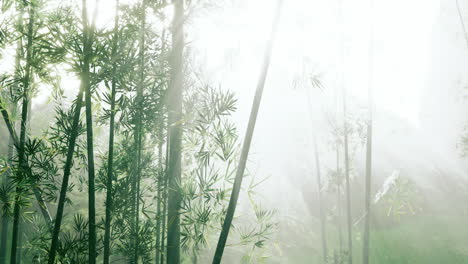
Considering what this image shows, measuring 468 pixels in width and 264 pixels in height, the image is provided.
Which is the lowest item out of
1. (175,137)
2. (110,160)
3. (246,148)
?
(110,160)

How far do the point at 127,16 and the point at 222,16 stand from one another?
1.33 m

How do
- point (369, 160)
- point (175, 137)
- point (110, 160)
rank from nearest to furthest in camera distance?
point (110, 160)
point (175, 137)
point (369, 160)

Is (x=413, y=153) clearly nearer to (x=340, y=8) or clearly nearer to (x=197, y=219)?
(x=340, y=8)

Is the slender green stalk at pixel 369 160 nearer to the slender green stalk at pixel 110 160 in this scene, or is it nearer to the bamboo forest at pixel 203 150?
the bamboo forest at pixel 203 150

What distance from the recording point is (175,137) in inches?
115

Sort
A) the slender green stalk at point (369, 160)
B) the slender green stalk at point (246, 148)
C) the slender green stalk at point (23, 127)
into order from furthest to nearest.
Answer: the slender green stalk at point (369, 160)
the slender green stalk at point (23, 127)
the slender green stalk at point (246, 148)

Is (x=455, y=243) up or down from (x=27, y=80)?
down

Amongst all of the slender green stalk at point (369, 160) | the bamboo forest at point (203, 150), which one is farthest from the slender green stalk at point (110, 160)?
the slender green stalk at point (369, 160)

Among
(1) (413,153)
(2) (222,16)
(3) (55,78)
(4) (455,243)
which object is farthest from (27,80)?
(1) (413,153)

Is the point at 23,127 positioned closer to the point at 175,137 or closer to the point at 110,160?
the point at 110,160

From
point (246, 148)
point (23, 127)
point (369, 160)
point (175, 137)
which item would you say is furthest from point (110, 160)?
point (369, 160)

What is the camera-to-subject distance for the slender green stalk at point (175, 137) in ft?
9.28

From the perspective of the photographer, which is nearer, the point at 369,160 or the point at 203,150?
the point at 203,150

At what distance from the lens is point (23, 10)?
9.06ft
